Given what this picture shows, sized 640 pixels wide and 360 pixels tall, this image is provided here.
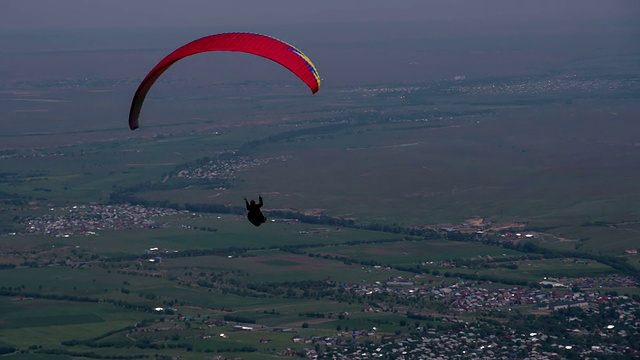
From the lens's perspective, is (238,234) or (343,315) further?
(238,234)

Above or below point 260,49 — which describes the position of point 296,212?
below

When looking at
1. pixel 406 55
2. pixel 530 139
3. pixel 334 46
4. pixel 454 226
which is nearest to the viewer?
pixel 454 226

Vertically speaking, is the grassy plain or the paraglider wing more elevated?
the paraglider wing

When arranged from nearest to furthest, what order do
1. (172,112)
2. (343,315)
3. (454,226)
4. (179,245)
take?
(343,315) → (179,245) → (454,226) → (172,112)

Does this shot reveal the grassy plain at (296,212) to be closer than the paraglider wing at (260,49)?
No

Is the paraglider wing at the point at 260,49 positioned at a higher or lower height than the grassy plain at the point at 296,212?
higher

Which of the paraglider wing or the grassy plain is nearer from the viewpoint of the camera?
the paraglider wing

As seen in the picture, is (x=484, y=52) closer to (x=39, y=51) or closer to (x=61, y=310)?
(x=39, y=51)

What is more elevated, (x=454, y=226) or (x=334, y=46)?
(x=334, y=46)

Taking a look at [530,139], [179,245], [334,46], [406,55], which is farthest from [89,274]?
[334,46]

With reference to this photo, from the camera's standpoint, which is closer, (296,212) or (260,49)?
(260,49)
